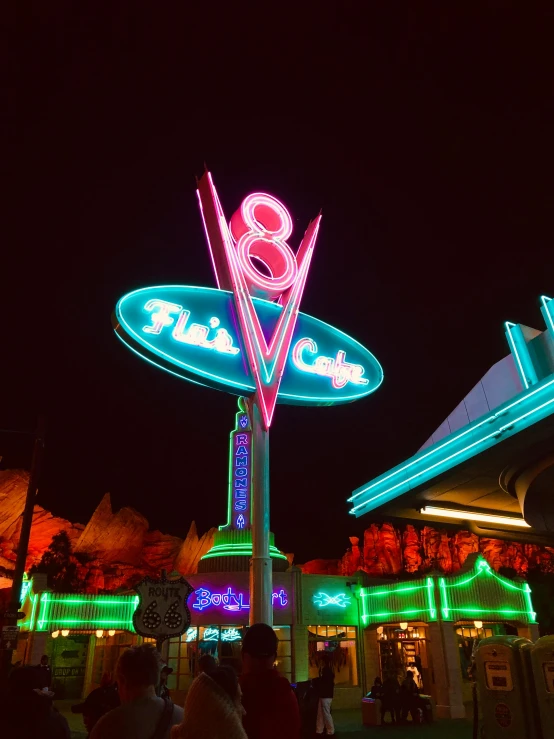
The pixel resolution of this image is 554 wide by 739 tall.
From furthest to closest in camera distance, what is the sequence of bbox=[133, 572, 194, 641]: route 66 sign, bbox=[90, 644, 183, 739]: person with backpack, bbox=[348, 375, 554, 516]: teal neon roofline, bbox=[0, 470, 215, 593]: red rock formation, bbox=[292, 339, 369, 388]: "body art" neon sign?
bbox=[0, 470, 215, 593]: red rock formation, bbox=[292, 339, 369, 388]: "body art" neon sign, bbox=[348, 375, 554, 516]: teal neon roofline, bbox=[133, 572, 194, 641]: route 66 sign, bbox=[90, 644, 183, 739]: person with backpack

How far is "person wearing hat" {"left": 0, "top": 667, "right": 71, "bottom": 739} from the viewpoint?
3.52 meters

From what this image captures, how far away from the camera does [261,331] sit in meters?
17.3

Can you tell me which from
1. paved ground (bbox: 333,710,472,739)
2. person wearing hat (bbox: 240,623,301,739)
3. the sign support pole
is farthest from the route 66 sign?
paved ground (bbox: 333,710,472,739)

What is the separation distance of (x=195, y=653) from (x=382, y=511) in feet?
37.8

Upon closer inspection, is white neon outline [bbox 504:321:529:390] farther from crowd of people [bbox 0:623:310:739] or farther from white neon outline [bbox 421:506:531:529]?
crowd of people [bbox 0:623:310:739]

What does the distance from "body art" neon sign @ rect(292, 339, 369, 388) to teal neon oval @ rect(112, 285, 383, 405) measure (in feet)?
0.12

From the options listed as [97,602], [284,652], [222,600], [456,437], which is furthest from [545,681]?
[97,602]

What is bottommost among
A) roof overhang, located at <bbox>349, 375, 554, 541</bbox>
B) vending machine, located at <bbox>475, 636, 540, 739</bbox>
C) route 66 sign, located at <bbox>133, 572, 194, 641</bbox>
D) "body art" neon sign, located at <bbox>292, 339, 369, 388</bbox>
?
vending machine, located at <bbox>475, 636, 540, 739</bbox>

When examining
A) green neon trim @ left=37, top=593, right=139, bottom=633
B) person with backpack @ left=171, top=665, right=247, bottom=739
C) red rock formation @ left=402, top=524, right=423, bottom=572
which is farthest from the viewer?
red rock formation @ left=402, top=524, right=423, bottom=572

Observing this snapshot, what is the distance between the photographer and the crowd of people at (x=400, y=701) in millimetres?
16734

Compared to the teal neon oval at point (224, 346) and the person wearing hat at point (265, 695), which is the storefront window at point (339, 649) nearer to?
the teal neon oval at point (224, 346)

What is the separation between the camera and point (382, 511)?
14836 millimetres

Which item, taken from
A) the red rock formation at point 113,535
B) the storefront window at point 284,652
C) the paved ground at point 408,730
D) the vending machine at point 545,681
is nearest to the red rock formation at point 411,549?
the red rock formation at point 113,535

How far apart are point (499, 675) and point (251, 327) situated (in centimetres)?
1160
